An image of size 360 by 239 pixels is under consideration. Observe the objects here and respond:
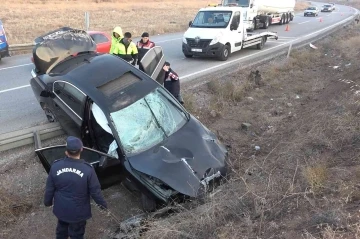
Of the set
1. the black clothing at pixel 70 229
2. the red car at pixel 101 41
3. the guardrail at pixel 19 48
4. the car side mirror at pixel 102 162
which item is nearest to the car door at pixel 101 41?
the red car at pixel 101 41

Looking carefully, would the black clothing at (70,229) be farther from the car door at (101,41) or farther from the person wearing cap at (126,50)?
the car door at (101,41)

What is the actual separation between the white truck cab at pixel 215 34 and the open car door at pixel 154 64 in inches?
286

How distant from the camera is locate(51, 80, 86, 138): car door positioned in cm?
557

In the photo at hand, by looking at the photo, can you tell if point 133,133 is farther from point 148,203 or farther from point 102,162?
point 148,203

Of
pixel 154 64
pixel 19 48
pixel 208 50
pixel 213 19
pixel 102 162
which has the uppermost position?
pixel 154 64

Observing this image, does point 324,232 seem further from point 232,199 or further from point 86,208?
point 86,208

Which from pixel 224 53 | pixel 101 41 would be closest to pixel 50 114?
pixel 101 41

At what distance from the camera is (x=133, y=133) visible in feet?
16.7

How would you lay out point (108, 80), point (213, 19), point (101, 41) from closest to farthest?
point (108, 80) < point (101, 41) < point (213, 19)

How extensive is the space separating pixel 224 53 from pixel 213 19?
1.52m

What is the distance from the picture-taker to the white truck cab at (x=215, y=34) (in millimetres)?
14086

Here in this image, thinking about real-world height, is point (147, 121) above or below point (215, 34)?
above

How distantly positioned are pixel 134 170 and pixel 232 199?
131 cm

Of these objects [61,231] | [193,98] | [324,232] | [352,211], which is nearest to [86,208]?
[61,231]
